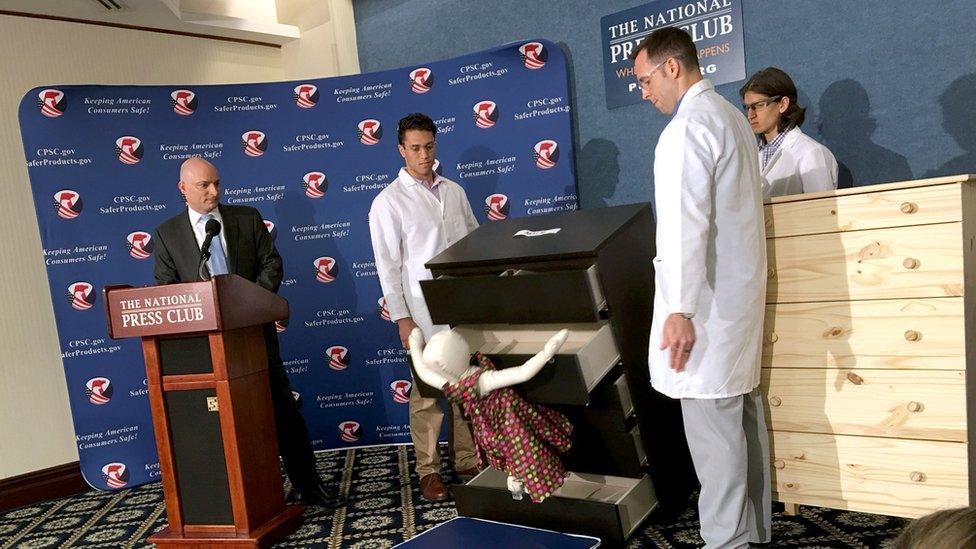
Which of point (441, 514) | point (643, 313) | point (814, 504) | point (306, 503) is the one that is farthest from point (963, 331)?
point (306, 503)

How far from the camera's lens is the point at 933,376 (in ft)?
7.75

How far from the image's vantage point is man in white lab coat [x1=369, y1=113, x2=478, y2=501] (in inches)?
141

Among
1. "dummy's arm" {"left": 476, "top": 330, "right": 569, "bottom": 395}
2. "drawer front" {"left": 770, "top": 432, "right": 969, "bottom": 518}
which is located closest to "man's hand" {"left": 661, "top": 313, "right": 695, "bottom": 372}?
"dummy's arm" {"left": 476, "top": 330, "right": 569, "bottom": 395}

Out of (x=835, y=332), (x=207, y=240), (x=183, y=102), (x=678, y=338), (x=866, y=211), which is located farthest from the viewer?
(x=183, y=102)

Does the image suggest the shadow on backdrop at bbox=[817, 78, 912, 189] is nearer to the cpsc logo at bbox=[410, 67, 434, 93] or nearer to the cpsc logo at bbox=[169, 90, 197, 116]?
the cpsc logo at bbox=[410, 67, 434, 93]

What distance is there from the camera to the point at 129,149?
4449 mm

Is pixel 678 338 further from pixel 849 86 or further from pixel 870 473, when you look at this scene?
pixel 849 86

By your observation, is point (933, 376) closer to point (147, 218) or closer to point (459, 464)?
point (459, 464)

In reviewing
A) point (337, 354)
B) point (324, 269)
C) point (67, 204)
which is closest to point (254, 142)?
point (324, 269)

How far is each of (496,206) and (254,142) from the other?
163 centimetres

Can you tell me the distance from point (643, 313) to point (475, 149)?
7.06ft

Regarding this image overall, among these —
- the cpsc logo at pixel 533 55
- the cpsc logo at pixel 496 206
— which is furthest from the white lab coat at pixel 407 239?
the cpsc logo at pixel 533 55

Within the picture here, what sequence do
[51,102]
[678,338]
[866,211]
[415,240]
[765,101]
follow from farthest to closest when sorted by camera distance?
[51,102]
[415,240]
[765,101]
[866,211]
[678,338]

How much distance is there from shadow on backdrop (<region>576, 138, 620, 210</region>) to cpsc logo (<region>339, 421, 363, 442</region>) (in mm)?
2052
